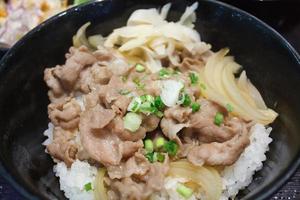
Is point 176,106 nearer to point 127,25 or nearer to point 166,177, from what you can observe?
point 166,177

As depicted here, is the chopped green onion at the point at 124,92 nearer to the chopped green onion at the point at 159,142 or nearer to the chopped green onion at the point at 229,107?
the chopped green onion at the point at 159,142

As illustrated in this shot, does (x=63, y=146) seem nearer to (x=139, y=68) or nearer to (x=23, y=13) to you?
(x=139, y=68)

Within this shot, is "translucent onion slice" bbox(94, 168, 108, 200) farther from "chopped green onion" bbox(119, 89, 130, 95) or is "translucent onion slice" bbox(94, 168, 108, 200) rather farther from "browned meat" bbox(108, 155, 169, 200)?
"chopped green onion" bbox(119, 89, 130, 95)

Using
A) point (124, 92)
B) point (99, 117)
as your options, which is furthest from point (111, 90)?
point (99, 117)

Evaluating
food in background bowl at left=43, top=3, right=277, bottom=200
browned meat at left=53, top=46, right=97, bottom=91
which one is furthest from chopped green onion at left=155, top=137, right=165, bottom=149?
browned meat at left=53, top=46, right=97, bottom=91

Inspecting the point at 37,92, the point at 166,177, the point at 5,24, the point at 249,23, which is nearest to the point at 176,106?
the point at 166,177

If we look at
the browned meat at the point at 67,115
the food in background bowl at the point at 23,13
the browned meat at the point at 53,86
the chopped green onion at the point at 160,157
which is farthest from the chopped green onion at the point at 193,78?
the food in background bowl at the point at 23,13

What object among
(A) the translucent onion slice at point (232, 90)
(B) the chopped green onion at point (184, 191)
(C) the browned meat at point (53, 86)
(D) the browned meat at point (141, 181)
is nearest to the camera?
(D) the browned meat at point (141, 181)
